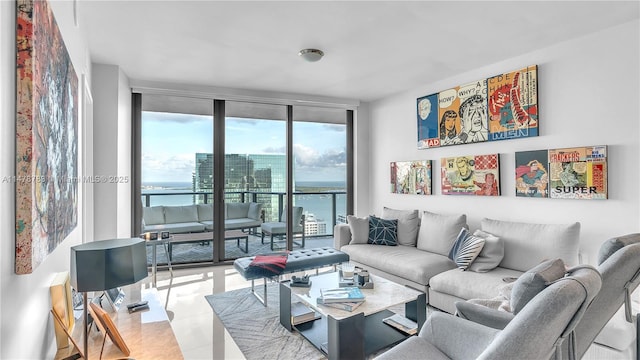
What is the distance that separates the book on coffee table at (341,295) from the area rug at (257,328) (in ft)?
1.29

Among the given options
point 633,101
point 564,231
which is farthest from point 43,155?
point 633,101

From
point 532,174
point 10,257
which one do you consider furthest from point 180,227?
point 532,174

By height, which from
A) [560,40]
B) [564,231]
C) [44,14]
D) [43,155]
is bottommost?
[564,231]

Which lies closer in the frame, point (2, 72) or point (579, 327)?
point (2, 72)

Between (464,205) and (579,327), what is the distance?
2531 mm

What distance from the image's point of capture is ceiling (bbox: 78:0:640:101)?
2.51 m

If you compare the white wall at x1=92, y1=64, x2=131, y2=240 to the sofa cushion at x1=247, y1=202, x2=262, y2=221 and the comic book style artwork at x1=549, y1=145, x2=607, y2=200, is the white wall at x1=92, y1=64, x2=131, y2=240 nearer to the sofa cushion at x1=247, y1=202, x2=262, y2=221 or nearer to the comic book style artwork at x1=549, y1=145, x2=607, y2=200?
the sofa cushion at x1=247, y1=202, x2=262, y2=221

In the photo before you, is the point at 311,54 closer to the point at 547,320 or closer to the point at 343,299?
the point at 343,299

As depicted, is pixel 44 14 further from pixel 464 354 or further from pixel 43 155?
pixel 464 354

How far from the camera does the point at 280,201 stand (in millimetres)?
5273

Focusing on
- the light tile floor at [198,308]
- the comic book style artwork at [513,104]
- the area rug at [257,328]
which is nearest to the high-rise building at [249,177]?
the light tile floor at [198,308]

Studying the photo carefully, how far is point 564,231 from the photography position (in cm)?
288

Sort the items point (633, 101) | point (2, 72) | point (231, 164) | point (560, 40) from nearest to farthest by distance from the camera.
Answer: point (2, 72), point (633, 101), point (560, 40), point (231, 164)

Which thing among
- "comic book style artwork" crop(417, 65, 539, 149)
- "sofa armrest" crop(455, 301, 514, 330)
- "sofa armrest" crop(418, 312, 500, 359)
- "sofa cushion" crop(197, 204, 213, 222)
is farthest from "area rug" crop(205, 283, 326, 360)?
"comic book style artwork" crop(417, 65, 539, 149)
